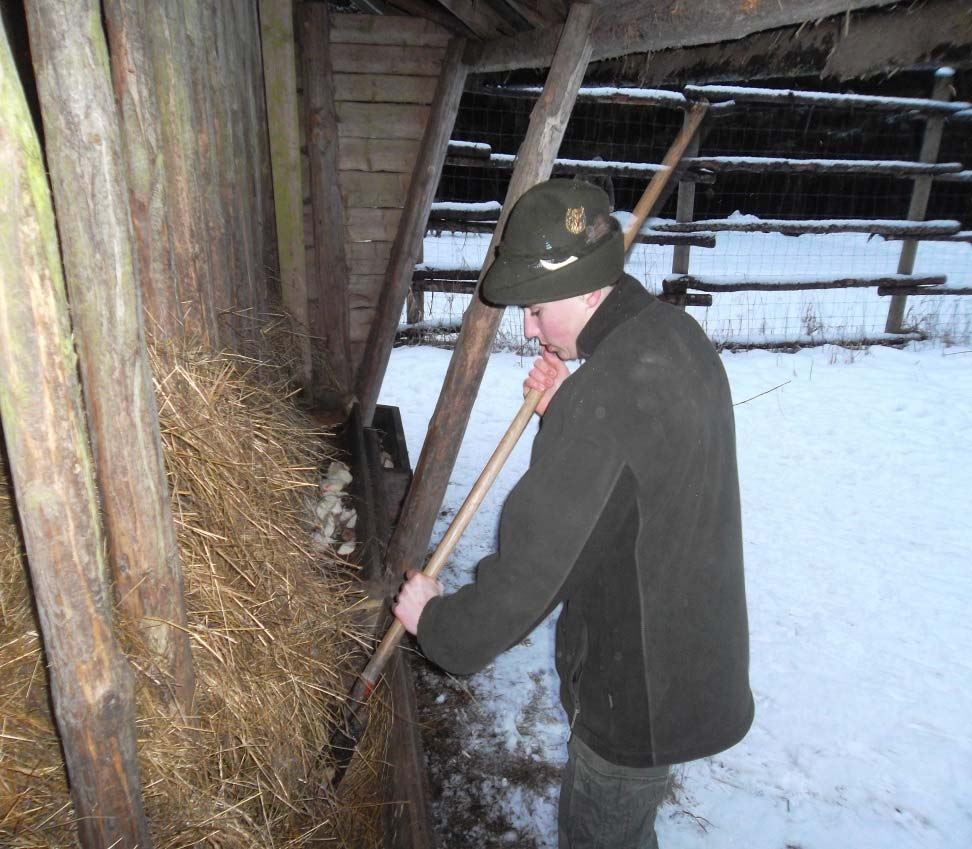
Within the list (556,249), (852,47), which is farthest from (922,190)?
(556,249)

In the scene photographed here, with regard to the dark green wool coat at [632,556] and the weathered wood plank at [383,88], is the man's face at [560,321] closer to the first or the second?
the dark green wool coat at [632,556]

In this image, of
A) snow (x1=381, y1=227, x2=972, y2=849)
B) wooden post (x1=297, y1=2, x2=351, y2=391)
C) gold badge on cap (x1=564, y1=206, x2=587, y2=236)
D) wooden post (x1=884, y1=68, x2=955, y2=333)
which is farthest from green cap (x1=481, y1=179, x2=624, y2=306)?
wooden post (x1=884, y1=68, x2=955, y2=333)

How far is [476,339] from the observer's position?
262 cm

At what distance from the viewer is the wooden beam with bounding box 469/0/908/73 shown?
1882 millimetres

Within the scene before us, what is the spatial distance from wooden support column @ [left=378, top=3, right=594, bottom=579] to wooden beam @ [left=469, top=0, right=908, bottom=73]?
10 centimetres

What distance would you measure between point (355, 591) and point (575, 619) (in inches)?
38.3

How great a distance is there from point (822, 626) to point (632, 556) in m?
2.73

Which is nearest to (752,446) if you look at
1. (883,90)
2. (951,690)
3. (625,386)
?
(951,690)

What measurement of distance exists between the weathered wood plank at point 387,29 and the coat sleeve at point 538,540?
3489 mm

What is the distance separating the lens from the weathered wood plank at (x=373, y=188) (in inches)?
174

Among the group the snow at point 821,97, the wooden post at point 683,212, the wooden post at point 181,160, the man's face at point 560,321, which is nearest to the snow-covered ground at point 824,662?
the man's face at point 560,321

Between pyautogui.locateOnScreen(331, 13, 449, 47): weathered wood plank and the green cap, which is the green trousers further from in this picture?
pyautogui.locateOnScreen(331, 13, 449, 47): weathered wood plank

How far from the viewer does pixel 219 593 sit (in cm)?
170

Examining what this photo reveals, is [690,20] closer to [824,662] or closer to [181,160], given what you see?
[181,160]
